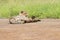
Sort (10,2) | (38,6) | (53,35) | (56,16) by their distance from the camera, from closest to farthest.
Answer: (53,35) → (56,16) → (38,6) → (10,2)

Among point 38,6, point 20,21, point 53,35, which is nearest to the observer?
point 53,35

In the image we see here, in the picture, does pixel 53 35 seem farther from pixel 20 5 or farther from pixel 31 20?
pixel 20 5

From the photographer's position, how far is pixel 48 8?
7.39m

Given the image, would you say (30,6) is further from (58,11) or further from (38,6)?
(58,11)

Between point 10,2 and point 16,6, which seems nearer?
point 16,6

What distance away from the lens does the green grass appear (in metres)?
7.04

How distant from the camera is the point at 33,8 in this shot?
7.54 meters

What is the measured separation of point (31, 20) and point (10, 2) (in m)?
3.90

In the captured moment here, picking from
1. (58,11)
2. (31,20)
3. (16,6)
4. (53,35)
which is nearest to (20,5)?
(16,6)

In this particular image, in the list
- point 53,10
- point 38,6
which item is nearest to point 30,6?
point 38,6

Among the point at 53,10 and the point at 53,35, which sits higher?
the point at 53,35

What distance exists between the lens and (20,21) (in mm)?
4531

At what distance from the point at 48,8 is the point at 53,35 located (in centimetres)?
493

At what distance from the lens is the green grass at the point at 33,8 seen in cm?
704
